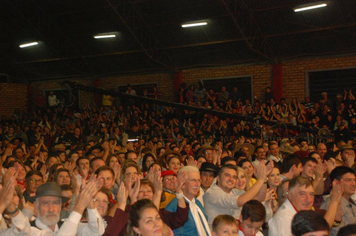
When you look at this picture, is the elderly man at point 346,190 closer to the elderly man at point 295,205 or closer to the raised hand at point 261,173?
the elderly man at point 295,205

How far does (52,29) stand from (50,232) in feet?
54.0

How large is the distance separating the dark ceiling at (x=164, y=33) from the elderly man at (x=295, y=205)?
11.0 m

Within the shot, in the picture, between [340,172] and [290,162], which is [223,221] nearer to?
[340,172]

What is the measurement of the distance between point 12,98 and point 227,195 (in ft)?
69.1

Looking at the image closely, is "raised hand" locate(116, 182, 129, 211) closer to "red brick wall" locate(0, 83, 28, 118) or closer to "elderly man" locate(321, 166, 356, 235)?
"elderly man" locate(321, 166, 356, 235)

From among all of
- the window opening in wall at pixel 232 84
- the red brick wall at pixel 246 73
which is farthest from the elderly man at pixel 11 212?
the red brick wall at pixel 246 73

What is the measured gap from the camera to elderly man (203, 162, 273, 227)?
5.17 meters

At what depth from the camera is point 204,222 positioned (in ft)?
16.3

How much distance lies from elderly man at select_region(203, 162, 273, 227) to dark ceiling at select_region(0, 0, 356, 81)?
1058cm

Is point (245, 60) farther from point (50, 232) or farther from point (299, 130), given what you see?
point (50, 232)

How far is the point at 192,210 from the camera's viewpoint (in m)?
4.95

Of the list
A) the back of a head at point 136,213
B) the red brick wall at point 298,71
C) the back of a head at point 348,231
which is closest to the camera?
the back of a head at point 348,231

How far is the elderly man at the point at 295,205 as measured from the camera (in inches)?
A: 185

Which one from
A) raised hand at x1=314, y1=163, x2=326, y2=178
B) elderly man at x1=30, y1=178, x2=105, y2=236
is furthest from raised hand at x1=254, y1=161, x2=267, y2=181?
elderly man at x1=30, y1=178, x2=105, y2=236
